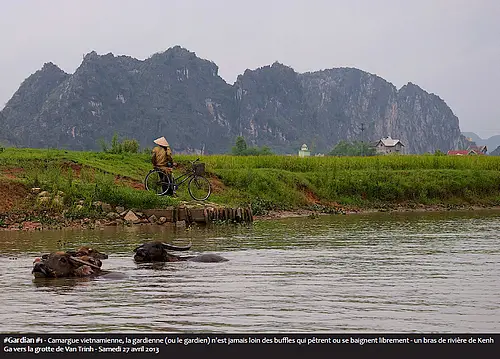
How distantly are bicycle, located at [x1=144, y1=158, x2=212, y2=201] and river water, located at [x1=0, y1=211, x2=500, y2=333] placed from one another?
5.12 m

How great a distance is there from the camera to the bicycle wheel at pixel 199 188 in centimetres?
2128

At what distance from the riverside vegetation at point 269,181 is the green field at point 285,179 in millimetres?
31

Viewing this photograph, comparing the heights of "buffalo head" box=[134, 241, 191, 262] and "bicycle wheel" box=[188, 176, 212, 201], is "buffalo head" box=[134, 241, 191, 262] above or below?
below

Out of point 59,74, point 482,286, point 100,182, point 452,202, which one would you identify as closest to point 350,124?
point 59,74

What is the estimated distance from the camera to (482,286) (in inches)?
355

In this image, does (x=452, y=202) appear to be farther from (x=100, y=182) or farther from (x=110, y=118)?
(x=110, y=118)

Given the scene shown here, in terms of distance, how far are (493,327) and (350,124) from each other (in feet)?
520

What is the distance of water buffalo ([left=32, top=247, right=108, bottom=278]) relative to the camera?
379 inches

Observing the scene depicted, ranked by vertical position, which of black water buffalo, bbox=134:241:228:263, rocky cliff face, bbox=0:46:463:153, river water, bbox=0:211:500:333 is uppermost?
rocky cliff face, bbox=0:46:463:153

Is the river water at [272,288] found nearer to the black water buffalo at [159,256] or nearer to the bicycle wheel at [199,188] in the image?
the black water buffalo at [159,256]

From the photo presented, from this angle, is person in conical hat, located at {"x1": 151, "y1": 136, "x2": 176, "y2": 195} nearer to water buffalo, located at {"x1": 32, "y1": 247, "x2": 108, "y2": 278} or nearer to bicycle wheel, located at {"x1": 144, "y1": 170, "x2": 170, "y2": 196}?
bicycle wheel, located at {"x1": 144, "y1": 170, "x2": 170, "y2": 196}

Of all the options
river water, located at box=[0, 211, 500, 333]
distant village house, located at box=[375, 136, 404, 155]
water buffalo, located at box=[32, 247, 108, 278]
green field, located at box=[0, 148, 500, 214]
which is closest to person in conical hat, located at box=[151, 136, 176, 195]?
green field, located at box=[0, 148, 500, 214]

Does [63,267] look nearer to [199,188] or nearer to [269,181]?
[199,188]

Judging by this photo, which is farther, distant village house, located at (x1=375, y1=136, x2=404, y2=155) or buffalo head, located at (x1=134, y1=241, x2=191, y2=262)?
distant village house, located at (x1=375, y1=136, x2=404, y2=155)
